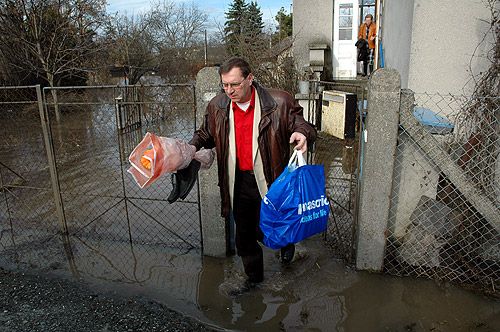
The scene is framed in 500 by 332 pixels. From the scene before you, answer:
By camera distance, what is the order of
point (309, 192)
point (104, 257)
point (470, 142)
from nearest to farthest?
point (309, 192), point (470, 142), point (104, 257)

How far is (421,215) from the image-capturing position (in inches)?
152

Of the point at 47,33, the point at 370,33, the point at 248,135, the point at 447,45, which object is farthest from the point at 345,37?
the point at 248,135

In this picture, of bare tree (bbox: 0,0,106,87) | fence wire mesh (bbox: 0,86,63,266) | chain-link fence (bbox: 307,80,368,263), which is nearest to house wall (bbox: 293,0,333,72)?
chain-link fence (bbox: 307,80,368,263)

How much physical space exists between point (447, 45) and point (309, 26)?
29.4 ft

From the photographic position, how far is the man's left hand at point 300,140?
294 cm

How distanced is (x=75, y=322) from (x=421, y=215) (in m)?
3.35

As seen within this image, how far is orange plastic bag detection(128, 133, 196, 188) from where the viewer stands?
2977 millimetres

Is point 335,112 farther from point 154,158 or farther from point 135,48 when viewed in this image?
point 135,48

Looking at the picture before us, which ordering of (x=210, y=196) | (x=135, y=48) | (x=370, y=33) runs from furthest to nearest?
1. (x=135, y=48)
2. (x=370, y=33)
3. (x=210, y=196)

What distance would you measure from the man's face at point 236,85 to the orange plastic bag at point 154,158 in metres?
0.59

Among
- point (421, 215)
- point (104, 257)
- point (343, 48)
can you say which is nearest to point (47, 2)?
point (343, 48)

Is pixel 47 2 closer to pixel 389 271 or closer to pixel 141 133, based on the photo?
pixel 141 133

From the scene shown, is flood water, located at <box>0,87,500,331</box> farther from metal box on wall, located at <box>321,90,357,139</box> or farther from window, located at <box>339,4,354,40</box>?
window, located at <box>339,4,354,40</box>

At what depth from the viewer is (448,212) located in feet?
12.5
